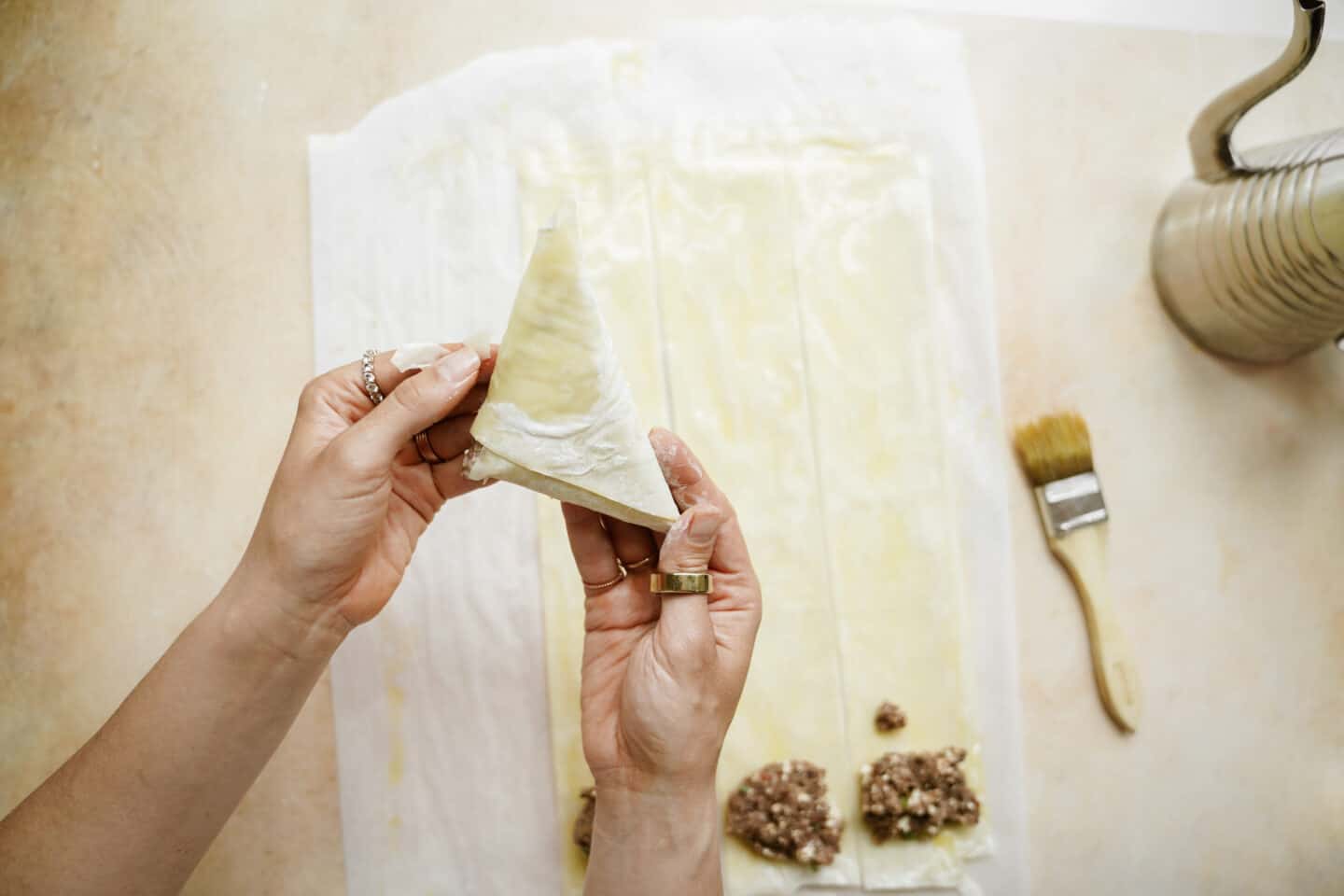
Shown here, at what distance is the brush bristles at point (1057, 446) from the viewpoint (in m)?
1.26

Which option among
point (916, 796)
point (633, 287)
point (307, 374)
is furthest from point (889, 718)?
point (307, 374)

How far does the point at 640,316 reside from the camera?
1.24 m

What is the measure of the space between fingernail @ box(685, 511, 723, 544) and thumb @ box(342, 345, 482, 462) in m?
0.29

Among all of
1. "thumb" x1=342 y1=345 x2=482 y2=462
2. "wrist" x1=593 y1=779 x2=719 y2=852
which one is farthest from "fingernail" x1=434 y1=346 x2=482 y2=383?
"wrist" x1=593 y1=779 x2=719 y2=852

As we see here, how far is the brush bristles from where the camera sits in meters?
1.26

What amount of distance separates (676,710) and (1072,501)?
760mm

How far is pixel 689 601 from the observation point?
35.2 inches

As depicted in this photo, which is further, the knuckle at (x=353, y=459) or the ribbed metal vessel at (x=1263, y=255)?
the ribbed metal vessel at (x=1263, y=255)

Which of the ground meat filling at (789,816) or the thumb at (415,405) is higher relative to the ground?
the thumb at (415,405)

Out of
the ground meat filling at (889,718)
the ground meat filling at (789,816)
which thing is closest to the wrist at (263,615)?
the ground meat filling at (789,816)

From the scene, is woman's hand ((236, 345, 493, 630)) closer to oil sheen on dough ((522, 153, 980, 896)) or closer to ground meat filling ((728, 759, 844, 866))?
oil sheen on dough ((522, 153, 980, 896))

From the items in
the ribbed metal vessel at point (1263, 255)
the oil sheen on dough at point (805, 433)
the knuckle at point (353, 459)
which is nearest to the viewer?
the knuckle at point (353, 459)

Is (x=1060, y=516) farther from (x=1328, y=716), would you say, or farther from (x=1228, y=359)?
(x=1328, y=716)

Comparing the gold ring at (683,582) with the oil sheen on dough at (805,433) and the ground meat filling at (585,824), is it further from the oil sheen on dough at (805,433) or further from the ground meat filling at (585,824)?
the ground meat filling at (585,824)
